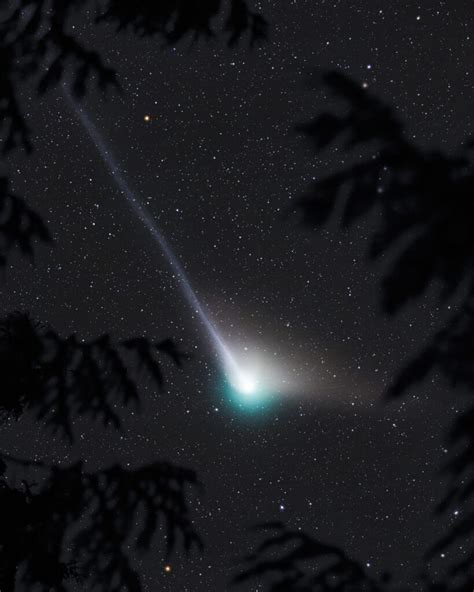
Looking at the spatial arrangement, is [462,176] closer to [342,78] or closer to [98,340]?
[342,78]

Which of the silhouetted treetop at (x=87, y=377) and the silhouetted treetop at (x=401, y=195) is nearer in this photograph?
the silhouetted treetop at (x=401, y=195)

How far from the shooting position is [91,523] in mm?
4121

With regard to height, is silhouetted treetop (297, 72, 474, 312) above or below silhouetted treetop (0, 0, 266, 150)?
below

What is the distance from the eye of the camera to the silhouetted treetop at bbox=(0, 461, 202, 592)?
409 centimetres

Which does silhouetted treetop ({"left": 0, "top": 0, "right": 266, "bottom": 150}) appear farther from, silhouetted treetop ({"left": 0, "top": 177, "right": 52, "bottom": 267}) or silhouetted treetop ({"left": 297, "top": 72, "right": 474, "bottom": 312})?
silhouetted treetop ({"left": 297, "top": 72, "right": 474, "bottom": 312})

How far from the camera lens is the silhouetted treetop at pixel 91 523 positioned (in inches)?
161

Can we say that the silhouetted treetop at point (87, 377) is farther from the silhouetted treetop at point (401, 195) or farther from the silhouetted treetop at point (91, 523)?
the silhouetted treetop at point (401, 195)

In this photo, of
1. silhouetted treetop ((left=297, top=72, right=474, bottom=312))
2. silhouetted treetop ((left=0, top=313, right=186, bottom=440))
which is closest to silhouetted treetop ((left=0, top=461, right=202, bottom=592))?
silhouetted treetop ((left=0, top=313, right=186, bottom=440))

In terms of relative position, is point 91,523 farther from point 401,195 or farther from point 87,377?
point 401,195

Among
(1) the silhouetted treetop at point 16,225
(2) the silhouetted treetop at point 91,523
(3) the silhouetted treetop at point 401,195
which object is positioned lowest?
(3) the silhouetted treetop at point 401,195

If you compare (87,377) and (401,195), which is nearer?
(401,195)

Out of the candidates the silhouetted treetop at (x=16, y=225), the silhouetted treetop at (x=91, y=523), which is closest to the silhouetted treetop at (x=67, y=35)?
the silhouetted treetop at (x=16, y=225)

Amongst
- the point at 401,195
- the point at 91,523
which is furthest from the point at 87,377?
the point at 401,195

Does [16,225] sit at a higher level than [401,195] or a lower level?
higher
